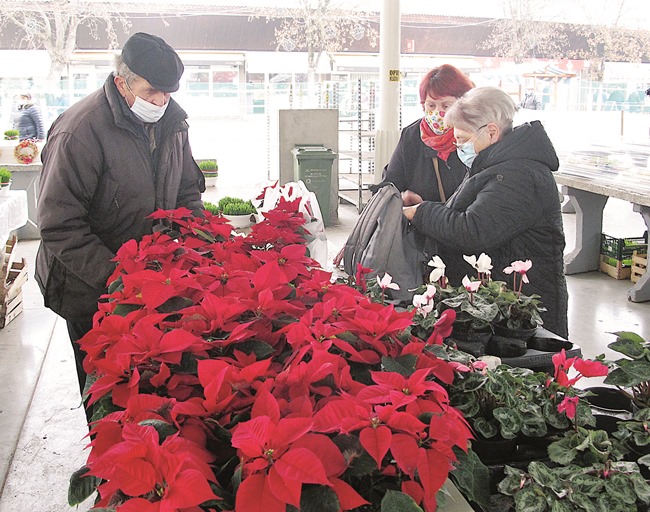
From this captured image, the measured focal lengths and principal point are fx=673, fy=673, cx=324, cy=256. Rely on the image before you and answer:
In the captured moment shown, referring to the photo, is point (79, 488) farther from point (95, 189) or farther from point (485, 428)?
point (95, 189)

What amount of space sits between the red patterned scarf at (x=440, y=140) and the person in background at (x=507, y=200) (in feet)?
1.51

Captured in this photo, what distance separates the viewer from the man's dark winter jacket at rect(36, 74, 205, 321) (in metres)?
1.95

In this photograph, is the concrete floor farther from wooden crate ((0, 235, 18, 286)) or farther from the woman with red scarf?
the woman with red scarf

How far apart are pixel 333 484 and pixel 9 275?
14.7ft

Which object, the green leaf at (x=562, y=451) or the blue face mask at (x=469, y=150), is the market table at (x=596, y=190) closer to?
the blue face mask at (x=469, y=150)

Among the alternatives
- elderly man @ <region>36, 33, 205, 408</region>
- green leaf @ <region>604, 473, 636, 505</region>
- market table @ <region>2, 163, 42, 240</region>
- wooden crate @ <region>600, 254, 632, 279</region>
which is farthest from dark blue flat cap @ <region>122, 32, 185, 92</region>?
market table @ <region>2, 163, 42, 240</region>

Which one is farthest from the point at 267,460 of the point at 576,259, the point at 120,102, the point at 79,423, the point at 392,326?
the point at 576,259

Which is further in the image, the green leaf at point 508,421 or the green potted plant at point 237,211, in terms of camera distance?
the green potted plant at point 237,211

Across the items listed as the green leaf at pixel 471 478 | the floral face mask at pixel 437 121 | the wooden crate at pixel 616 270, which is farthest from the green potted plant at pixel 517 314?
the wooden crate at pixel 616 270

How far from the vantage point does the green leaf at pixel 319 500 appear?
2.30 ft

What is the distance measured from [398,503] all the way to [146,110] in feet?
5.33

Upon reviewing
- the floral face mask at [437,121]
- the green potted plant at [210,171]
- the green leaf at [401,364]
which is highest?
the floral face mask at [437,121]

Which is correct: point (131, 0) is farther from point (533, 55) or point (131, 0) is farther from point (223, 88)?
point (533, 55)

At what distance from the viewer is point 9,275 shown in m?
4.63
